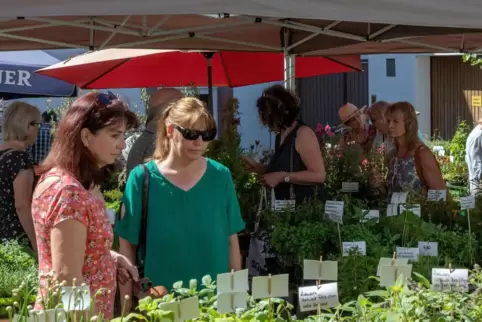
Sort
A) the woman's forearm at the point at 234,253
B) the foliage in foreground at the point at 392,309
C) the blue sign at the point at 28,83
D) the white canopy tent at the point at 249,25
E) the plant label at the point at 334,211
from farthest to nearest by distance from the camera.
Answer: the blue sign at the point at 28,83 < the plant label at the point at 334,211 < the white canopy tent at the point at 249,25 < the woman's forearm at the point at 234,253 < the foliage in foreground at the point at 392,309

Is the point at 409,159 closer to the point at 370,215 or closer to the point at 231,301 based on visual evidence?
the point at 370,215

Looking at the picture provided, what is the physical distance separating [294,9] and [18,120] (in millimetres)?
1635

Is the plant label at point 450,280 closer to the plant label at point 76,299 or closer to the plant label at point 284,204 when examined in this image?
the plant label at point 76,299

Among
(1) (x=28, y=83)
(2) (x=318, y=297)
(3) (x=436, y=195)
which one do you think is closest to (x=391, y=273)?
(2) (x=318, y=297)

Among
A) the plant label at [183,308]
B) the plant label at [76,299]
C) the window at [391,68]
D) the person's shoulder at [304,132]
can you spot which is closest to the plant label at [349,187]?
the person's shoulder at [304,132]

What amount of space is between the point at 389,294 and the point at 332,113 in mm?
12981

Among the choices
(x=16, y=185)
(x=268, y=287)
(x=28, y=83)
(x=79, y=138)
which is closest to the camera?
(x=268, y=287)

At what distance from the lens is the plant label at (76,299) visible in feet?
5.37

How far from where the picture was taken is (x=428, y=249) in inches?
113

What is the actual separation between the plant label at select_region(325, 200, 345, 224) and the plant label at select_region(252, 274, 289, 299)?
4.54 ft

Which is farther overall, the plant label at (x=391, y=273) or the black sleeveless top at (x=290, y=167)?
the black sleeveless top at (x=290, y=167)

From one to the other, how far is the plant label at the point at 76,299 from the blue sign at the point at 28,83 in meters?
5.11

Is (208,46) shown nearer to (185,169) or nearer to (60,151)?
(185,169)

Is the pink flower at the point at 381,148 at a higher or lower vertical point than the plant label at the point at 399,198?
higher
